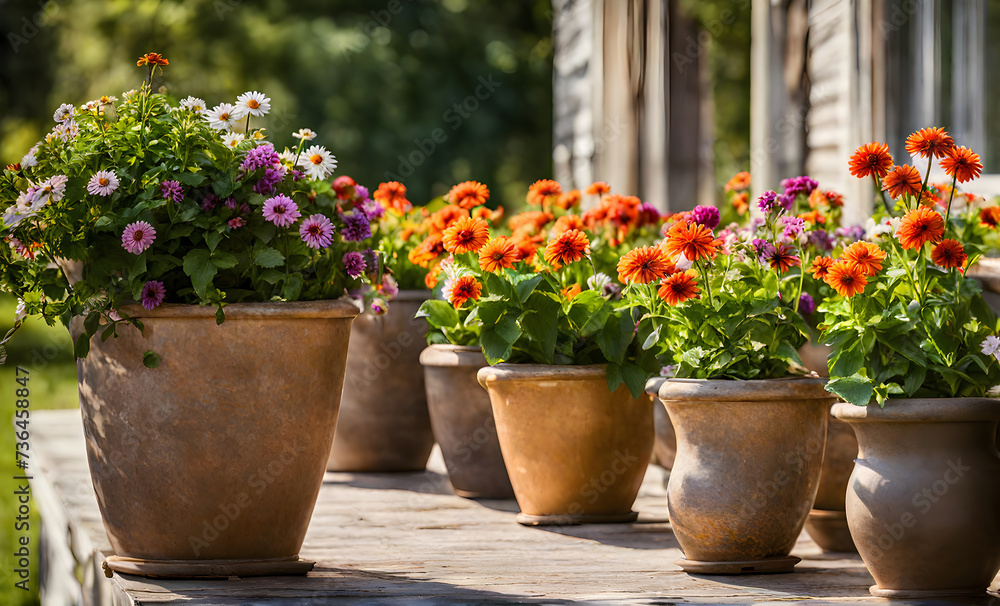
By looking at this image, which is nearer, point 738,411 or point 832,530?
point 738,411

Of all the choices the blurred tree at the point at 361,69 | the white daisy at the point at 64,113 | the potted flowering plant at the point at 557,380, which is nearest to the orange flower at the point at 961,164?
the potted flowering plant at the point at 557,380

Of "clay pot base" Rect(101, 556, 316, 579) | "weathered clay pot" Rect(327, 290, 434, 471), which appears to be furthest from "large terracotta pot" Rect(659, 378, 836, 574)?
"weathered clay pot" Rect(327, 290, 434, 471)

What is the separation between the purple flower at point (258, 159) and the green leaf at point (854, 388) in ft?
3.67

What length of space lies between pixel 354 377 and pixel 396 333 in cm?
19

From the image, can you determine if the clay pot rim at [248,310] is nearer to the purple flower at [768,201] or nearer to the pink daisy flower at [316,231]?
the pink daisy flower at [316,231]

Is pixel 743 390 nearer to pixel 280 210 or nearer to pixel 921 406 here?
pixel 921 406

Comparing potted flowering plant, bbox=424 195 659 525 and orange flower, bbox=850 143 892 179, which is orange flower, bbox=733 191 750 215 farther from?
orange flower, bbox=850 143 892 179

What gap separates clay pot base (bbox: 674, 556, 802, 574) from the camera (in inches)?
82.5

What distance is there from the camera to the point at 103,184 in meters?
1.91

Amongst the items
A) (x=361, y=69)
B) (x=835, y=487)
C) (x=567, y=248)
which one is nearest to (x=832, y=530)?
(x=835, y=487)

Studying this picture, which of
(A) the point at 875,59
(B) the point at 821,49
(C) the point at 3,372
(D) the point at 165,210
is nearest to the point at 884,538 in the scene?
(D) the point at 165,210

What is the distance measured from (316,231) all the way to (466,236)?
1.42ft

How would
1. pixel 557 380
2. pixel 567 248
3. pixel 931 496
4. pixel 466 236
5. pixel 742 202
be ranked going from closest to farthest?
pixel 931 496
pixel 567 248
pixel 466 236
pixel 557 380
pixel 742 202

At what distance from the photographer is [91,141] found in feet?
6.64
